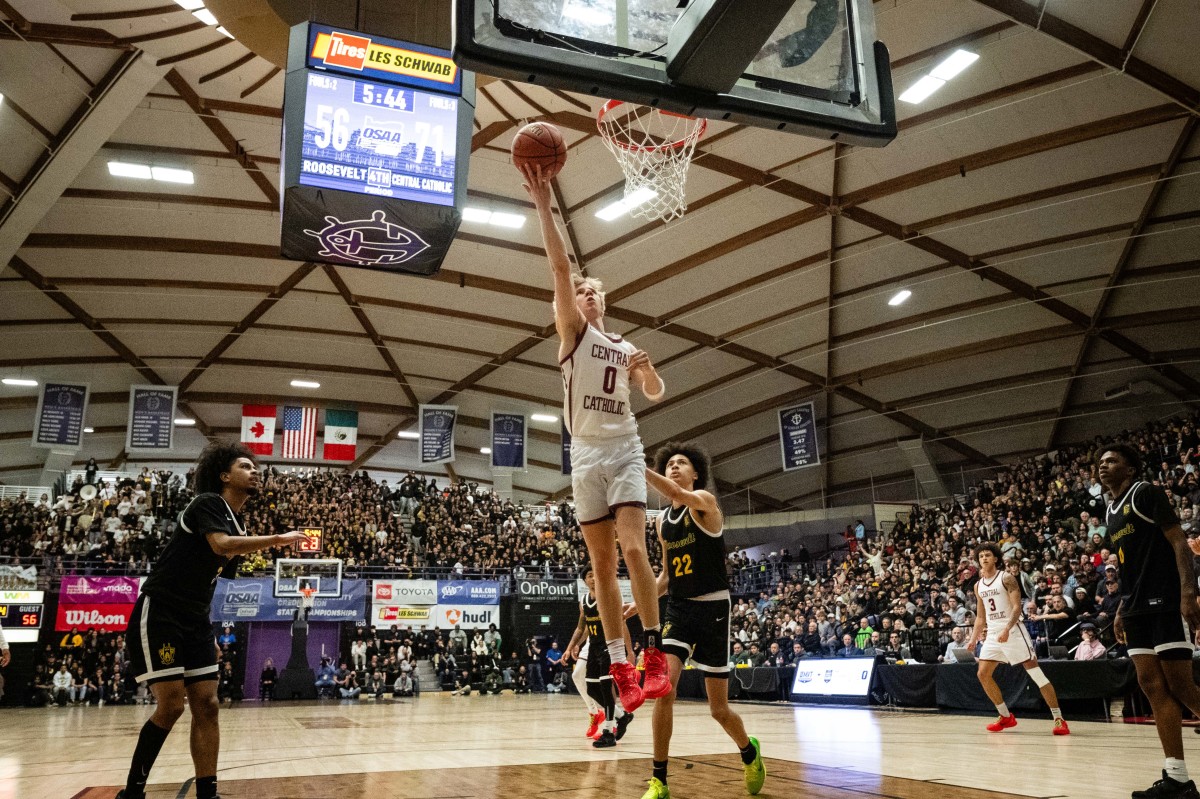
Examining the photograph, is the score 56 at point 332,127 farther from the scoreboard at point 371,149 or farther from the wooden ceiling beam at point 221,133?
the wooden ceiling beam at point 221,133

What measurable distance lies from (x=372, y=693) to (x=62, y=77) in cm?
1477

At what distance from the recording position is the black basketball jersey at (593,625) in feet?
27.6

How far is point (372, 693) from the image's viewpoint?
20.6m

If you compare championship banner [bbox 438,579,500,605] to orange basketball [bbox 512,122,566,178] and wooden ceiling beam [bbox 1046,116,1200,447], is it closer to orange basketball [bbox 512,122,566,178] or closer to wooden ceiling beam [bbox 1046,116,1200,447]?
wooden ceiling beam [bbox 1046,116,1200,447]

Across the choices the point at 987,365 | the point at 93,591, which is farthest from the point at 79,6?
the point at 987,365

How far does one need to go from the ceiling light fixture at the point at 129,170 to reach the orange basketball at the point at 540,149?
14.8 meters

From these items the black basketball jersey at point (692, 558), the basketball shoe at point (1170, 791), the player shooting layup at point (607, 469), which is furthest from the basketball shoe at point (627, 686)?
the basketball shoe at point (1170, 791)

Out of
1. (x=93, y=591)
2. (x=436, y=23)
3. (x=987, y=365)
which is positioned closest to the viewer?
(x=436, y=23)

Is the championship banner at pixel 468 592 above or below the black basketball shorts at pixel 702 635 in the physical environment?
above

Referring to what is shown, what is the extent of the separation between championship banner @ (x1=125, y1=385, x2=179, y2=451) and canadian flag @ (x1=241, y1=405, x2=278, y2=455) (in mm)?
2674

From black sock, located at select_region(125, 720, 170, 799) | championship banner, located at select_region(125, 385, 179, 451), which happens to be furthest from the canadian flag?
black sock, located at select_region(125, 720, 170, 799)

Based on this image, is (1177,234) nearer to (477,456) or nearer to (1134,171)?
(1134,171)

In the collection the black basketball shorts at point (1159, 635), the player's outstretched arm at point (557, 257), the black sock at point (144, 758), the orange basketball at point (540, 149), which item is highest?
the orange basketball at point (540, 149)

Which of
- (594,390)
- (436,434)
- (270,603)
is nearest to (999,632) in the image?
(594,390)
